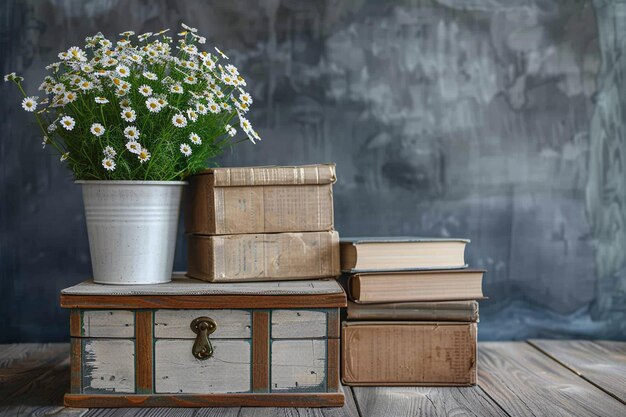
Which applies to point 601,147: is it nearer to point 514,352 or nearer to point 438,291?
point 514,352

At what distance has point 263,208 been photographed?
5.04 ft

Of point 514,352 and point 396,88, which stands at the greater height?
point 396,88

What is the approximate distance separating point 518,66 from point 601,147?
349mm

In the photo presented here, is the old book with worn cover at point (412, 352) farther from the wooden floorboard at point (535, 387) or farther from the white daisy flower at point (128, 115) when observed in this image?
the white daisy flower at point (128, 115)

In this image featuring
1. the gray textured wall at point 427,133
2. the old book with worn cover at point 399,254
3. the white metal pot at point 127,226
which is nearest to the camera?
the white metal pot at point 127,226

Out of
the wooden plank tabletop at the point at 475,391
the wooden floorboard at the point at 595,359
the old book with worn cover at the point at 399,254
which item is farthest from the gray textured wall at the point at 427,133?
the old book with worn cover at the point at 399,254

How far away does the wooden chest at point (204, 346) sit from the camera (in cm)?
139

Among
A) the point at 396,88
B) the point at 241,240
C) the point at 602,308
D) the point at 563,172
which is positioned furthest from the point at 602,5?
the point at 241,240

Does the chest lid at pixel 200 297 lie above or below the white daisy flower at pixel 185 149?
below

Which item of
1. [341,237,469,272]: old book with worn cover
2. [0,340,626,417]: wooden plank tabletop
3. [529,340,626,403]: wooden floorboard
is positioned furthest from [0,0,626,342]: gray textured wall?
[341,237,469,272]: old book with worn cover

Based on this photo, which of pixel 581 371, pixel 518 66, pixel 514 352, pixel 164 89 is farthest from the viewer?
pixel 518 66

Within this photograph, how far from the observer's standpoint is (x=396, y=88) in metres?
2.02

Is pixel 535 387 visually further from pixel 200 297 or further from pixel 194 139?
pixel 194 139

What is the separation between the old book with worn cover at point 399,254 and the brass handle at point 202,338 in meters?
0.36
